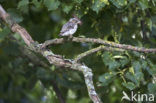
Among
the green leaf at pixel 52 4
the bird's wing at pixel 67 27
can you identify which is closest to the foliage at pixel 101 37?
the green leaf at pixel 52 4

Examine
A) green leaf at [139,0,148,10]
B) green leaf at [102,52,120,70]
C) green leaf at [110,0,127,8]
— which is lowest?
green leaf at [102,52,120,70]

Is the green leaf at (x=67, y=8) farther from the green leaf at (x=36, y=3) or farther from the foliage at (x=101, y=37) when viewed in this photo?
the green leaf at (x=36, y=3)

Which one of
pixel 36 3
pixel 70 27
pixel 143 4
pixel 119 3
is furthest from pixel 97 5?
pixel 36 3

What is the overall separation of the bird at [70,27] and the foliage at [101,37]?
0.07 m

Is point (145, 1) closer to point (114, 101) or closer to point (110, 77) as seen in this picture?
point (110, 77)

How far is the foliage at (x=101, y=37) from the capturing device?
387cm

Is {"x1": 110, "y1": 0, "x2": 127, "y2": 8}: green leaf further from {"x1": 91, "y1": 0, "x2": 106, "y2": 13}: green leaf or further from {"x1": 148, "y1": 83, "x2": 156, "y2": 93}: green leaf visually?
{"x1": 148, "y1": 83, "x2": 156, "y2": 93}: green leaf

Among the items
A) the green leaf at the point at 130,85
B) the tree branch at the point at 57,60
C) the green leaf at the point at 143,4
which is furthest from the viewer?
the green leaf at the point at 143,4

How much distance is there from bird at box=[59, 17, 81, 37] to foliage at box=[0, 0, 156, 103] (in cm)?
7

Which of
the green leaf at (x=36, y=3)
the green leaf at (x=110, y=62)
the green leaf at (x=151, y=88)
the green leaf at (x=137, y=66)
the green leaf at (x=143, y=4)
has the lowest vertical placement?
the green leaf at (x=151, y=88)

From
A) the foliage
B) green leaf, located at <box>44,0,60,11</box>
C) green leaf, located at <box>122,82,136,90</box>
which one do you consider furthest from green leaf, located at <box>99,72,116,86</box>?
green leaf, located at <box>44,0,60,11</box>

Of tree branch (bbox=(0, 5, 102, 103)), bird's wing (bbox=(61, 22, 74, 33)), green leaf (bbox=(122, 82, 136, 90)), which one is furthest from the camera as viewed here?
bird's wing (bbox=(61, 22, 74, 33))

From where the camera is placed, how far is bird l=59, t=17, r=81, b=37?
376 centimetres

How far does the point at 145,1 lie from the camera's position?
3.96 meters
